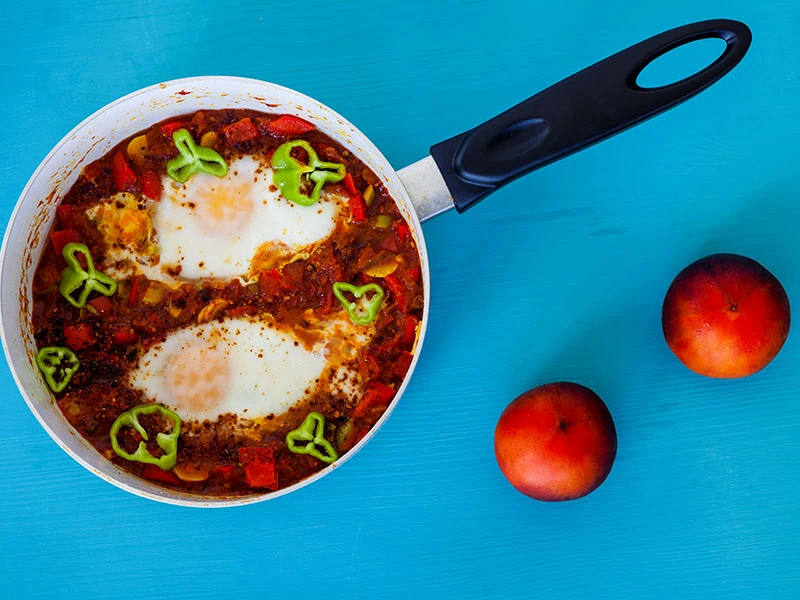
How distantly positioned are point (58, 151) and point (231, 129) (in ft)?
1.18

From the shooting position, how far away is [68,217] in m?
1.75

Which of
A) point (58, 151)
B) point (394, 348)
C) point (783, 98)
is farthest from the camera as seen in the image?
point (783, 98)

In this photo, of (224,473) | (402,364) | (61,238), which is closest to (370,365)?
(402,364)

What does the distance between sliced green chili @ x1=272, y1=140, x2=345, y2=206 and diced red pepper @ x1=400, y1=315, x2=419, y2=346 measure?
1.09ft

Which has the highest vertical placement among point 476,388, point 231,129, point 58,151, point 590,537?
point 58,151

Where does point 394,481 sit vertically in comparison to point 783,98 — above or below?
below

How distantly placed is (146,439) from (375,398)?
51cm

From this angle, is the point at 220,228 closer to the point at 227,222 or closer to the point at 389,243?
the point at 227,222

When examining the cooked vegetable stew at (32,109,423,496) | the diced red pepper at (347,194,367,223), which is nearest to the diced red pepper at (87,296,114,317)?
the cooked vegetable stew at (32,109,423,496)

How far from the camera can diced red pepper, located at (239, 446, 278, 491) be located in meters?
1.70

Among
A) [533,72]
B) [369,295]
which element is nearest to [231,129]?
[369,295]

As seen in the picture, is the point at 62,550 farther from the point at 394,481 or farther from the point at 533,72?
the point at 533,72

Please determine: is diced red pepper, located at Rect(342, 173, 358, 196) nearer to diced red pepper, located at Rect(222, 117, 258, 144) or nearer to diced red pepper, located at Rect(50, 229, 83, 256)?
diced red pepper, located at Rect(222, 117, 258, 144)

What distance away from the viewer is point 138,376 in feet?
5.87
